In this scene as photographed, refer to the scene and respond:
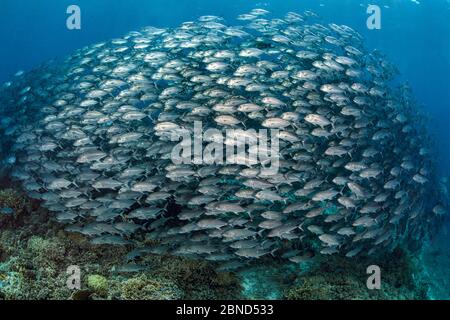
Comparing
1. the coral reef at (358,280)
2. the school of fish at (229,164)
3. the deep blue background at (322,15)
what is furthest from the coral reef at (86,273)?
the deep blue background at (322,15)

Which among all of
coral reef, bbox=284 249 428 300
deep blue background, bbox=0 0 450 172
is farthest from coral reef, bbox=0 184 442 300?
deep blue background, bbox=0 0 450 172

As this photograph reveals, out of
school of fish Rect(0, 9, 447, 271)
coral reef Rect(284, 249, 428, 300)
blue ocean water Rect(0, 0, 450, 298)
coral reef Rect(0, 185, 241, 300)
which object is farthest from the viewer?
blue ocean water Rect(0, 0, 450, 298)

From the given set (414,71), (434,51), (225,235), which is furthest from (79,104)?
(414,71)

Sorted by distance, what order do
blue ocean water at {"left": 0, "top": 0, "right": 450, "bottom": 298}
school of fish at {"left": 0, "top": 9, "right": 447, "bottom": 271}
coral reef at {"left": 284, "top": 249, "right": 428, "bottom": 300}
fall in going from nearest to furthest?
coral reef at {"left": 284, "top": 249, "right": 428, "bottom": 300} < school of fish at {"left": 0, "top": 9, "right": 447, "bottom": 271} < blue ocean water at {"left": 0, "top": 0, "right": 450, "bottom": 298}

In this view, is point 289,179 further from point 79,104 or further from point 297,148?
point 79,104

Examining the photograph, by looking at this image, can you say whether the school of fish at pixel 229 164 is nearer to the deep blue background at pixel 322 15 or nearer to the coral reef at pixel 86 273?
the coral reef at pixel 86 273

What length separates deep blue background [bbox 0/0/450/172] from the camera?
42.7 m

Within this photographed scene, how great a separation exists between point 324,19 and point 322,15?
58.0 ft

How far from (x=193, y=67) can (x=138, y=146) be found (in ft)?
9.05

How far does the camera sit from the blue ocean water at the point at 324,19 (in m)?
42.3

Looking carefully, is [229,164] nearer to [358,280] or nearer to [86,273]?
[86,273]

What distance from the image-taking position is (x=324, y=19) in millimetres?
29922

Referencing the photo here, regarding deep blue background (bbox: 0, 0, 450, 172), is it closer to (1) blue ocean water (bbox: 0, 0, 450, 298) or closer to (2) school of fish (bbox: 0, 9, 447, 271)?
(1) blue ocean water (bbox: 0, 0, 450, 298)

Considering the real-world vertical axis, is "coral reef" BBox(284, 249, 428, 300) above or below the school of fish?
below
